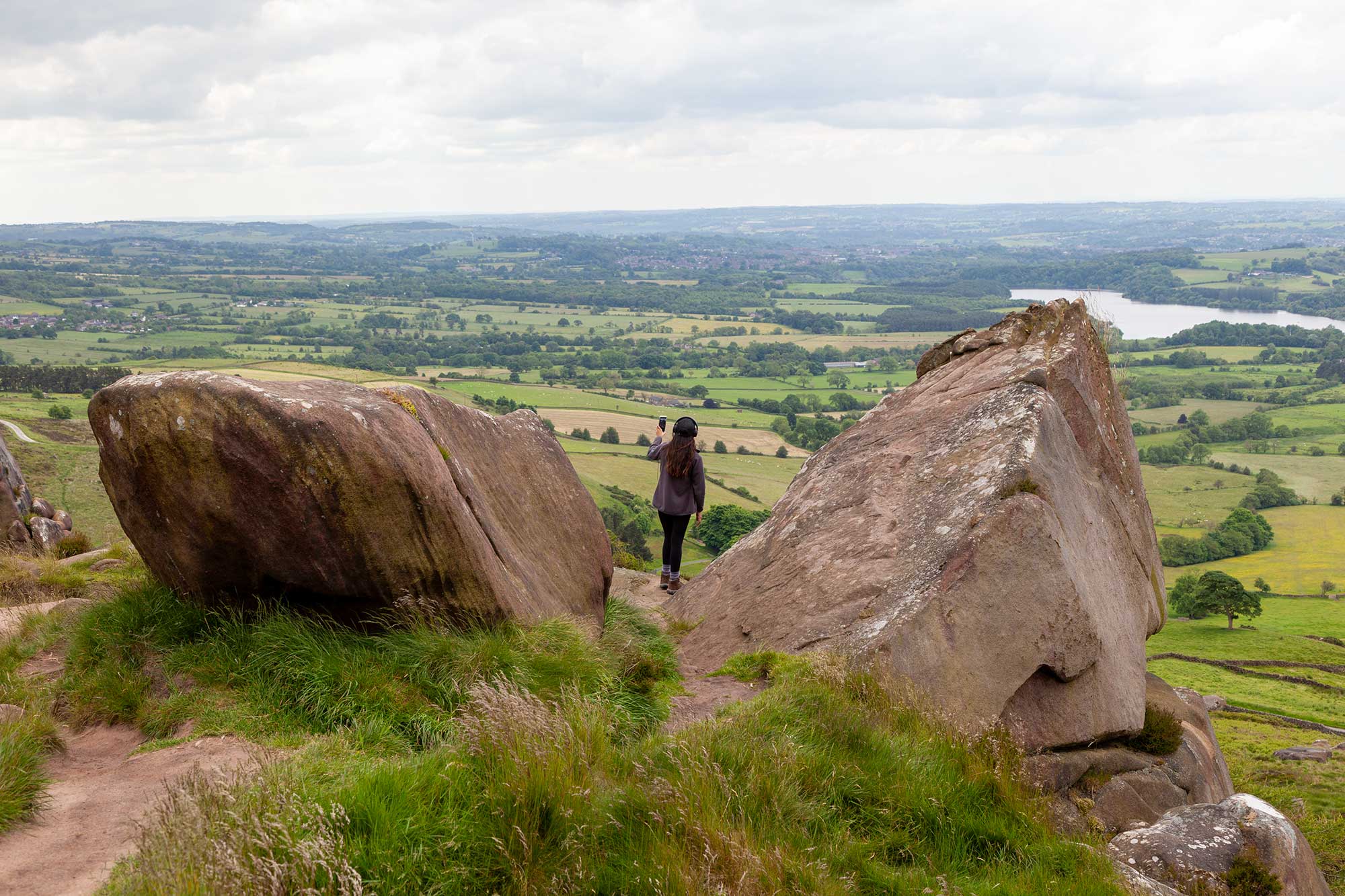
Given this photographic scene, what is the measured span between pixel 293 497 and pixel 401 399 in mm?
2450

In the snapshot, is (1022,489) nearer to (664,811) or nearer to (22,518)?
(664,811)

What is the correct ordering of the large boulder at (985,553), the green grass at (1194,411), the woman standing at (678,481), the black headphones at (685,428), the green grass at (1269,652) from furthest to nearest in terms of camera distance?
the green grass at (1194,411) < the green grass at (1269,652) < the woman standing at (678,481) < the black headphones at (685,428) < the large boulder at (985,553)

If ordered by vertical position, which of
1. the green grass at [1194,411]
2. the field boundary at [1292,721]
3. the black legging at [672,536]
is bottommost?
the field boundary at [1292,721]

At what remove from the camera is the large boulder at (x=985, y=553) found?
1200cm

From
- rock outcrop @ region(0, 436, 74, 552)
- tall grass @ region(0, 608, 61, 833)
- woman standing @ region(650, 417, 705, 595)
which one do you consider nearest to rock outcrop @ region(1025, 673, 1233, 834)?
woman standing @ region(650, 417, 705, 595)

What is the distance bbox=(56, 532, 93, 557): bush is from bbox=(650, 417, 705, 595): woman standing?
43.7 feet

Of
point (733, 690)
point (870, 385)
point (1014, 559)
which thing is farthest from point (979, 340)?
point (870, 385)

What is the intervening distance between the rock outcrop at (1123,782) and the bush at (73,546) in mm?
20149

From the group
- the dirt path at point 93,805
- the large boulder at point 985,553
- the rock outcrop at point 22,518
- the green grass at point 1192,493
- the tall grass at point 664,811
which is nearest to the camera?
the tall grass at point 664,811

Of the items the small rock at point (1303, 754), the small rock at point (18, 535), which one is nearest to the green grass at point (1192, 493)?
the small rock at point (1303, 754)

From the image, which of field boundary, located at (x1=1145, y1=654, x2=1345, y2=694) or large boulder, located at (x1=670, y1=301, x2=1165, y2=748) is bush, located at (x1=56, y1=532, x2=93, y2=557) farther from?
field boundary, located at (x1=1145, y1=654, x2=1345, y2=694)

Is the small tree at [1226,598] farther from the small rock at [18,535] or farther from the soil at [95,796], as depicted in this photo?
the small rock at [18,535]

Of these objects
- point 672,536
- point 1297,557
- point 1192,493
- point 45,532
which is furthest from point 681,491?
point 1192,493

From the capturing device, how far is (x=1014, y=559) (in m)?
12.4
